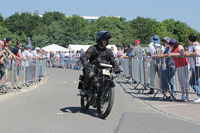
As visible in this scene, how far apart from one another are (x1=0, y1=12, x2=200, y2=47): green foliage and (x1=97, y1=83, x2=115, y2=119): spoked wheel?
8312 centimetres

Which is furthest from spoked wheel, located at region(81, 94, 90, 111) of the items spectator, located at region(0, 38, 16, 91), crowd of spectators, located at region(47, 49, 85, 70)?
crowd of spectators, located at region(47, 49, 85, 70)

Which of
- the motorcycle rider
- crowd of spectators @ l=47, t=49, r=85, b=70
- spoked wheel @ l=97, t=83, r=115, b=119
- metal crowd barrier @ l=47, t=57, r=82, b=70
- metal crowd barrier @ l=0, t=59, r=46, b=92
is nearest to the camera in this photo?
spoked wheel @ l=97, t=83, r=115, b=119

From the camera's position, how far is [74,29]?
10344cm

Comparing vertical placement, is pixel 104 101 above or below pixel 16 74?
below

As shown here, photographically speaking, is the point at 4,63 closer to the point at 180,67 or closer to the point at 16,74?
the point at 16,74

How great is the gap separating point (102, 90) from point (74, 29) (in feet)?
318

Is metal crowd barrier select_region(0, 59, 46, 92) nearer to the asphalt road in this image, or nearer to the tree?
Answer: the asphalt road

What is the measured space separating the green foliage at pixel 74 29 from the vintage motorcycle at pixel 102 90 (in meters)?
82.8

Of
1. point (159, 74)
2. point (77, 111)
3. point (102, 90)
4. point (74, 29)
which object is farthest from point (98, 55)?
point (74, 29)

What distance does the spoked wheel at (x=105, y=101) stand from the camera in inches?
280

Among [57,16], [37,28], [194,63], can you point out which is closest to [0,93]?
[194,63]

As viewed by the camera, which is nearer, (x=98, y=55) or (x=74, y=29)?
(x=98, y=55)

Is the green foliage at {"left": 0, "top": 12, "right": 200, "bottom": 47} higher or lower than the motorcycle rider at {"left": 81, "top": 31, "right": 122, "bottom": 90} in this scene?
higher

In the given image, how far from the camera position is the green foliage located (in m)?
94.4
